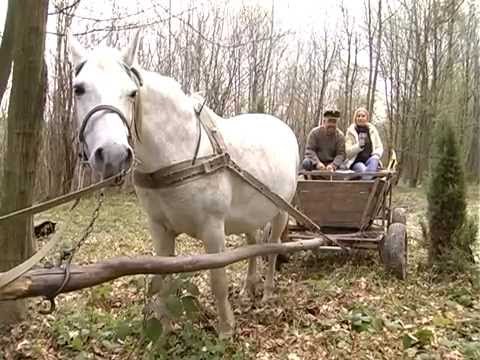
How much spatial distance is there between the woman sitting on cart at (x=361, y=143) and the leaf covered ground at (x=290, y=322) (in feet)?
5.39

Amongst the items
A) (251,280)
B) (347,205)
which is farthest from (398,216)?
(251,280)

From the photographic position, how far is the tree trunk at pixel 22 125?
3.23 meters

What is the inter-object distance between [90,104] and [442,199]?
427cm

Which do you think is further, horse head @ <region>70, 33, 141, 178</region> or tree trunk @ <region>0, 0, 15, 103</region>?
tree trunk @ <region>0, 0, 15, 103</region>

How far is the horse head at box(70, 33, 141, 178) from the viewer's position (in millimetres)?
A: 2238

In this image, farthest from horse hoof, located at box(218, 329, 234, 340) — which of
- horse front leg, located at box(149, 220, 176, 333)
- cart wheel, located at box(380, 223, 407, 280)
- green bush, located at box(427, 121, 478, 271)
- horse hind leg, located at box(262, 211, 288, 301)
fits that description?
green bush, located at box(427, 121, 478, 271)

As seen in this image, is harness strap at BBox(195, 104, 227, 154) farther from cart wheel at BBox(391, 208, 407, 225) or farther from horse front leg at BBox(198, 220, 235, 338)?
cart wheel at BBox(391, 208, 407, 225)

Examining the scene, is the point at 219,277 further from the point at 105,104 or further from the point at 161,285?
the point at 105,104

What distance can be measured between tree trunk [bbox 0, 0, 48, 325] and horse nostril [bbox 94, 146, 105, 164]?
1.30 meters

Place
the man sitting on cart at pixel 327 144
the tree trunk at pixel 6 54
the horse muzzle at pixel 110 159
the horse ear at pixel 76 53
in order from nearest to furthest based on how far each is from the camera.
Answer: the horse muzzle at pixel 110 159 < the horse ear at pixel 76 53 < the tree trunk at pixel 6 54 < the man sitting on cart at pixel 327 144

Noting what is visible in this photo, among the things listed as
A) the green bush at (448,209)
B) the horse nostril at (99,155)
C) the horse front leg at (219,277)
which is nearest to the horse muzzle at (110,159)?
the horse nostril at (99,155)

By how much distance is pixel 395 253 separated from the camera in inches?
209

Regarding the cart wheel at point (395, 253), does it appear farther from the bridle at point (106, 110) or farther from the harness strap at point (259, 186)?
the bridle at point (106, 110)

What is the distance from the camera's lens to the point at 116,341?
3.38 metres
